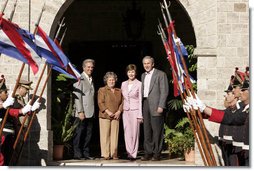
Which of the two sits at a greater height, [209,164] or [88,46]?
[88,46]

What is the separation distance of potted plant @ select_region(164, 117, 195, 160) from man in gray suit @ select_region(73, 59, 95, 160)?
3.96 ft

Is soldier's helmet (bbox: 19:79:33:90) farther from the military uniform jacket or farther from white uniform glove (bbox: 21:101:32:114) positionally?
the military uniform jacket

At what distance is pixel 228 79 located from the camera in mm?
10945

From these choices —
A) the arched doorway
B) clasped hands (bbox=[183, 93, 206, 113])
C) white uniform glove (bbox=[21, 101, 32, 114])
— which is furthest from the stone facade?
the arched doorway

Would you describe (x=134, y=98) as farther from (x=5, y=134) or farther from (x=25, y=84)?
(x=5, y=134)

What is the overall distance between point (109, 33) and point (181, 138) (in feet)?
14.4

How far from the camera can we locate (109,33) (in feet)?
49.9

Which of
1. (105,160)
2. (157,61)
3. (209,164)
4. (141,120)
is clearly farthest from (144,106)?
(157,61)

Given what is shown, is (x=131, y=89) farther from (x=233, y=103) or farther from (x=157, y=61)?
(x=157, y=61)

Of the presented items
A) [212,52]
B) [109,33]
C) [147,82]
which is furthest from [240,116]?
[109,33]

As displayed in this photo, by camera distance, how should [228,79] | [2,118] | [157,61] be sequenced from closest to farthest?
[2,118], [228,79], [157,61]

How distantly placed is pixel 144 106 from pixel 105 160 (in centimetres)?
100

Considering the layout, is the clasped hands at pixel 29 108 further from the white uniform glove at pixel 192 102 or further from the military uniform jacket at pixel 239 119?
the military uniform jacket at pixel 239 119

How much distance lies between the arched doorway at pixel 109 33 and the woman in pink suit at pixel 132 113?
3534 mm
